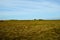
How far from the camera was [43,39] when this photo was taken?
1912cm

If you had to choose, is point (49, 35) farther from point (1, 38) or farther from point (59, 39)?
point (1, 38)

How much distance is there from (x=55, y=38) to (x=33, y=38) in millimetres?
3016

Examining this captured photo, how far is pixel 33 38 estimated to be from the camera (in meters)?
19.6

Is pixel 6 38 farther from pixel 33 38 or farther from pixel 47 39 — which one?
pixel 47 39

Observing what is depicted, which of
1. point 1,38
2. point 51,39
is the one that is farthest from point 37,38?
point 1,38

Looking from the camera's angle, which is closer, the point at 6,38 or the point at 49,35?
the point at 6,38

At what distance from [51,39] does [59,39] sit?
1.05 meters

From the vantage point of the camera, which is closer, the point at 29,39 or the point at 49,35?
the point at 29,39

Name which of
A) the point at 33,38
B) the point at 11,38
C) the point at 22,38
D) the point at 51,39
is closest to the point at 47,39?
the point at 51,39

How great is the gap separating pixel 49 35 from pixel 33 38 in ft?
9.47

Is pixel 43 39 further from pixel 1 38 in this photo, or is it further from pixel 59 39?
pixel 1 38

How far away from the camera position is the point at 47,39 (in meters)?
19.2

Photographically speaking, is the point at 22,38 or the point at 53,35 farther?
the point at 53,35

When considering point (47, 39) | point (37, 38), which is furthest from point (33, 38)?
point (47, 39)
